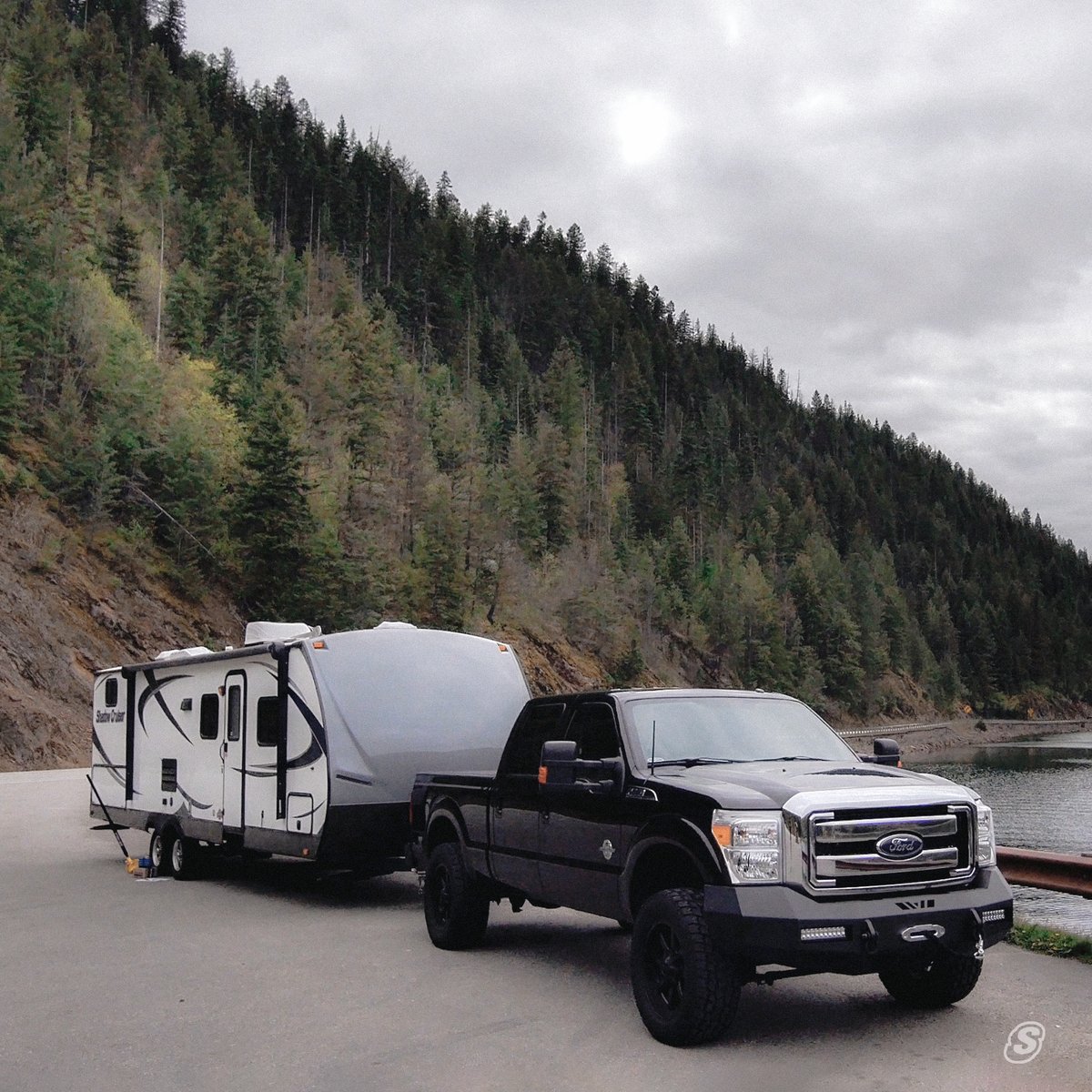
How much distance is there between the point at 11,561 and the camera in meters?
42.3

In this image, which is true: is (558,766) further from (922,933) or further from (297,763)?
(297,763)

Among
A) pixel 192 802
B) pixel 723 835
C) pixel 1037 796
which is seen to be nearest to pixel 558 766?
pixel 723 835

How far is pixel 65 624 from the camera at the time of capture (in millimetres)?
41844

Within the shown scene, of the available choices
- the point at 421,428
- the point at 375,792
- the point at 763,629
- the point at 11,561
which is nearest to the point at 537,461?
the point at 421,428

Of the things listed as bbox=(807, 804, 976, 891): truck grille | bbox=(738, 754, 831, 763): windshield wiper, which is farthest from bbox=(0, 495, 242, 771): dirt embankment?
bbox=(807, 804, 976, 891): truck grille

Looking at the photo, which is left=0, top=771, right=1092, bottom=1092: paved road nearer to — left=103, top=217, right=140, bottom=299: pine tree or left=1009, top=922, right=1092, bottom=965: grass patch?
left=1009, top=922, right=1092, bottom=965: grass patch

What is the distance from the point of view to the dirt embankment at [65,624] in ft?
119

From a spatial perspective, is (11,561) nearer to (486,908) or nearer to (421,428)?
(486,908)

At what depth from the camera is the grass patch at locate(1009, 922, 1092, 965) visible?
31.7 ft

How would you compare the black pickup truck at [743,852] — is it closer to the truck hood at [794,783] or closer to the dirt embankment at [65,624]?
the truck hood at [794,783]

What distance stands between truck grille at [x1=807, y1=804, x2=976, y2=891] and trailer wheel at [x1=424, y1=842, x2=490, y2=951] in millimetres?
3729

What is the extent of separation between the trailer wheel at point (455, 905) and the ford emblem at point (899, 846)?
3865mm

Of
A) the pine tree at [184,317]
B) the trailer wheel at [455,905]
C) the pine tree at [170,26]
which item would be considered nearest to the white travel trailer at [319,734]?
the trailer wheel at [455,905]

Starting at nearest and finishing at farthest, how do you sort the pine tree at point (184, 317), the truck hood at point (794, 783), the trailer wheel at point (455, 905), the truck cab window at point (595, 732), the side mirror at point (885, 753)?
the truck hood at point (794, 783)
the truck cab window at point (595, 732)
the side mirror at point (885, 753)
the trailer wheel at point (455, 905)
the pine tree at point (184, 317)
